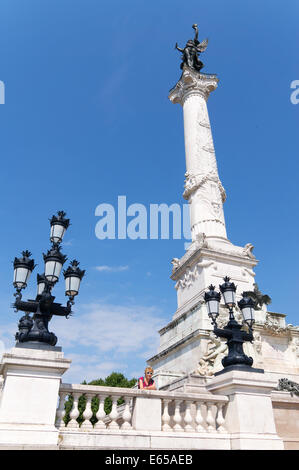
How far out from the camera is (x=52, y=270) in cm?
785

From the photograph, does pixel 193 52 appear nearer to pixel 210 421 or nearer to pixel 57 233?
pixel 57 233

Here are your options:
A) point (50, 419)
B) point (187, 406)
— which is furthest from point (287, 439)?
point (50, 419)

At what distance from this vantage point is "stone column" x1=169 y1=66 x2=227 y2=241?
2339cm

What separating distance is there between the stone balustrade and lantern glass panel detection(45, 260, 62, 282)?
7.13ft

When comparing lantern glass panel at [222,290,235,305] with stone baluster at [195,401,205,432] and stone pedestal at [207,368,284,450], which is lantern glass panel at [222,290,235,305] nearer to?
stone pedestal at [207,368,284,450]

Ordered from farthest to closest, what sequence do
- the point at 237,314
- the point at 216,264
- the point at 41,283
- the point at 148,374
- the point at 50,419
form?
the point at 216,264
the point at 237,314
the point at 148,374
the point at 41,283
the point at 50,419

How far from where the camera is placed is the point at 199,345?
16.2m

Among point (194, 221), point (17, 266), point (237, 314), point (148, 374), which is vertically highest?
point (194, 221)

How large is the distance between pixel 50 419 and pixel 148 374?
3.20 m

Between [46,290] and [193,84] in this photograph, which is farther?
[193,84]

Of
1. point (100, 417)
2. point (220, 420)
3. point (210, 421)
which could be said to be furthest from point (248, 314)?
point (100, 417)

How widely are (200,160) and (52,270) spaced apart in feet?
64.1

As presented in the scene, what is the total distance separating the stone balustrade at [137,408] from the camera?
6.96m
